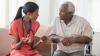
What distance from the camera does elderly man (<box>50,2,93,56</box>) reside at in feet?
9.39

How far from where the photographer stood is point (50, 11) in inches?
153

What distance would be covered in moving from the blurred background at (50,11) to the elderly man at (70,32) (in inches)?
30.9

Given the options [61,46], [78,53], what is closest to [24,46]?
[61,46]

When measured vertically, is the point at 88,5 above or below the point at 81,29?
above

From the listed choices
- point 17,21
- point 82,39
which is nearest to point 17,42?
point 17,21

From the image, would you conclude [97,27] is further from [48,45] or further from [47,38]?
[47,38]

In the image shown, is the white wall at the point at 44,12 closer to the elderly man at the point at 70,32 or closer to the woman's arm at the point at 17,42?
the elderly man at the point at 70,32

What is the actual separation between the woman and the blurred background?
647 millimetres

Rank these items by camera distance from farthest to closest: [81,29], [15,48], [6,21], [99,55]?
[99,55]
[6,21]
[81,29]
[15,48]

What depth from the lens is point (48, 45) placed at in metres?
3.62

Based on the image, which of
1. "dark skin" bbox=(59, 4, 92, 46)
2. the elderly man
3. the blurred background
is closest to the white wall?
the blurred background

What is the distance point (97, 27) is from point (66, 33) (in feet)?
3.96

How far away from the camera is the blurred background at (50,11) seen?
3436 mm

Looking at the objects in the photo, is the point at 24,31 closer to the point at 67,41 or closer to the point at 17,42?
the point at 17,42
